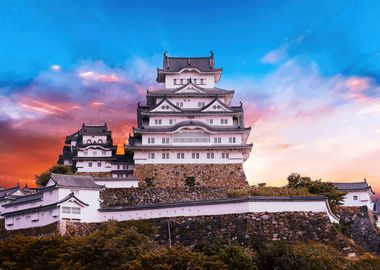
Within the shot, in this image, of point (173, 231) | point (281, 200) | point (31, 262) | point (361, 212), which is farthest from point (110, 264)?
point (361, 212)

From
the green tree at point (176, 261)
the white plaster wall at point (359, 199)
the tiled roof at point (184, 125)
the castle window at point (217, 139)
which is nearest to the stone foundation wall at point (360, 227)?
the white plaster wall at point (359, 199)

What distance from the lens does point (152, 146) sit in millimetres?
56719

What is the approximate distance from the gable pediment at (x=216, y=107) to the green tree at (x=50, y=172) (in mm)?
14405

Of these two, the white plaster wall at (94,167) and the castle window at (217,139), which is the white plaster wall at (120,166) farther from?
the castle window at (217,139)

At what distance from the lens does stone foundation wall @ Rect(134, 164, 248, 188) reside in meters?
55.6

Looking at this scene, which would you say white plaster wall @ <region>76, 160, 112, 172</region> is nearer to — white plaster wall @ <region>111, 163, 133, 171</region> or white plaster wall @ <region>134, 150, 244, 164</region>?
white plaster wall @ <region>111, 163, 133, 171</region>

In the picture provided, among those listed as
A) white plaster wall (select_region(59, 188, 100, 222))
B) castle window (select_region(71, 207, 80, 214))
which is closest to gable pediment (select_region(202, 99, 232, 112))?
white plaster wall (select_region(59, 188, 100, 222))

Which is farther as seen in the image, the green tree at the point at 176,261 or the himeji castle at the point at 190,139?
the himeji castle at the point at 190,139

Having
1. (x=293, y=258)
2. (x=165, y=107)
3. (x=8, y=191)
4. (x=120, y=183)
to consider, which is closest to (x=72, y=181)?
(x=120, y=183)

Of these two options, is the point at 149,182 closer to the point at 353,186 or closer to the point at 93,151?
the point at 93,151

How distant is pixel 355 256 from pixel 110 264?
16759 mm

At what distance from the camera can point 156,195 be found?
5191cm

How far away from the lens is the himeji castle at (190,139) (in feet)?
185

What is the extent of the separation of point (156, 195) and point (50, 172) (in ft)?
44.6
